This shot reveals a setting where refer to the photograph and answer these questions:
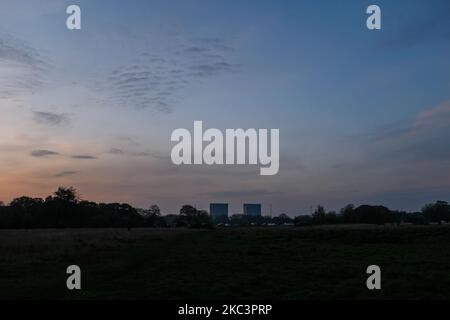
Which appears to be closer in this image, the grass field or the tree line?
the grass field

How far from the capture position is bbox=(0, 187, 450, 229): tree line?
127 meters

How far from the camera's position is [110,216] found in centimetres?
14150

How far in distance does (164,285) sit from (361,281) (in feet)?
25.7

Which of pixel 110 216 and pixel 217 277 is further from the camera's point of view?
pixel 110 216

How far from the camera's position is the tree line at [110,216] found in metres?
127

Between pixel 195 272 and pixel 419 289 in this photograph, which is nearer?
pixel 419 289

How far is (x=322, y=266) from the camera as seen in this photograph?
27.3m

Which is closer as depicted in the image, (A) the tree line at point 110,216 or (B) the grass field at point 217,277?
(B) the grass field at point 217,277

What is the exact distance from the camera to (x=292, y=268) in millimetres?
26203
